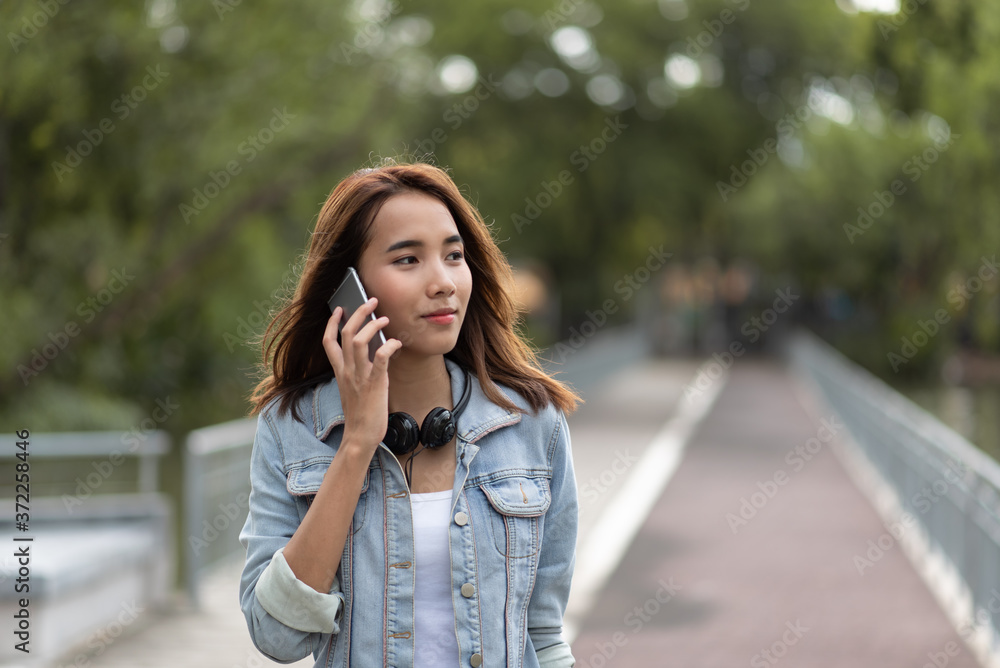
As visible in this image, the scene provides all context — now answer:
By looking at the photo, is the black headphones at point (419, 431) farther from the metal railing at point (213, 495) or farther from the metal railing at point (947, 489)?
the metal railing at point (213, 495)

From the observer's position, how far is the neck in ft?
7.39

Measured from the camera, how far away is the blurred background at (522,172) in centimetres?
1093

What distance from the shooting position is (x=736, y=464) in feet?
48.7

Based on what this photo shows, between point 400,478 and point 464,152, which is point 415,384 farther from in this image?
point 464,152

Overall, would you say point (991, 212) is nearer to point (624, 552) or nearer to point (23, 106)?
point (624, 552)

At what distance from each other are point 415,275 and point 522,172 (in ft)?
79.8

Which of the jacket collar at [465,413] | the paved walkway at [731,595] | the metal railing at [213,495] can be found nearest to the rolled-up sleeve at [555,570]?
the jacket collar at [465,413]

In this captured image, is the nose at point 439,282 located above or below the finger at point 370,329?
above

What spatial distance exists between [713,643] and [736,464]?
26.7ft

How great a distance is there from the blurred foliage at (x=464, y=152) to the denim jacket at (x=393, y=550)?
0.68m

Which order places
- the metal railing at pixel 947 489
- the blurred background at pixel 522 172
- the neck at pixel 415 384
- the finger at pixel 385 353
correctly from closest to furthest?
the finger at pixel 385 353 < the neck at pixel 415 384 < the metal railing at pixel 947 489 < the blurred background at pixel 522 172

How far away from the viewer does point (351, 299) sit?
2.12 meters

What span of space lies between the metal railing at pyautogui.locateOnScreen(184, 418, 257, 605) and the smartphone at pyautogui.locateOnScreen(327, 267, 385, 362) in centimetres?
566

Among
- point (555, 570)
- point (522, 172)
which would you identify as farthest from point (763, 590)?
point (522, 172)
